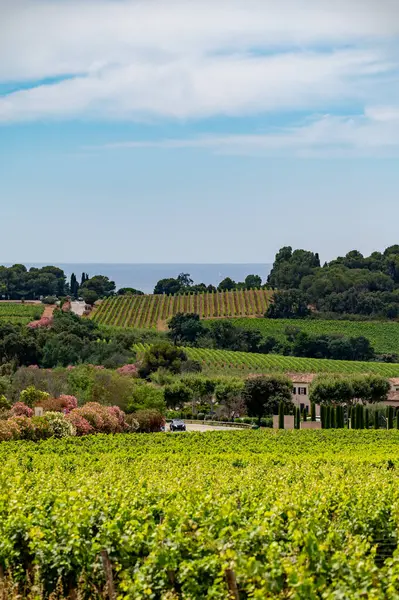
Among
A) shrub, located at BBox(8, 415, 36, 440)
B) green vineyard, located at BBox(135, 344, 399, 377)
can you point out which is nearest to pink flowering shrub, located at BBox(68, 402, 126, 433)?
shrub, located at BBox(8, 415, 36, 440)

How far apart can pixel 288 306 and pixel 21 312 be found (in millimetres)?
36238

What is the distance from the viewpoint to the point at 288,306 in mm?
131625

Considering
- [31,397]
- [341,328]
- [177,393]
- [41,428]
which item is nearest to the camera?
[41,428]

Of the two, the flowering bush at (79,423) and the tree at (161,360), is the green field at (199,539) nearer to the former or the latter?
the flowering bush at (79,423)

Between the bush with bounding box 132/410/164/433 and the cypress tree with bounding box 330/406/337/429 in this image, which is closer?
the bush with bounding box 132/410/164/433

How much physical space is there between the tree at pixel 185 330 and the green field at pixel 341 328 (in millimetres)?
7808

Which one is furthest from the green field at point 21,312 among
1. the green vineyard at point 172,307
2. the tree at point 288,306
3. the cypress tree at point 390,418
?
the cypress tree at point 390,418

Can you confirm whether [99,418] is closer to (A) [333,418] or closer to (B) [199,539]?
(A) [333,418]

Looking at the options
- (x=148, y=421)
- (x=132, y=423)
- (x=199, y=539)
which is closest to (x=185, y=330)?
(x=148, y=421)

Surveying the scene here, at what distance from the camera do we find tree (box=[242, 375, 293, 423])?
7088 centimetres

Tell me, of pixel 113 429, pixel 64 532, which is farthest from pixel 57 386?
pixel 64 532

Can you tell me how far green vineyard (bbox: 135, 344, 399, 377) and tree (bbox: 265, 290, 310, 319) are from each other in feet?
102

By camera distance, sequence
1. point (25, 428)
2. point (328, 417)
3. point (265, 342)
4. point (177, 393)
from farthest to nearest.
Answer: point (265, 342), point (177, 393), point (328, 417), point (25, 428)

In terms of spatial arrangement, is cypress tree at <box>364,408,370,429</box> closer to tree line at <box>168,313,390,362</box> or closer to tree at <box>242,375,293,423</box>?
tree at <box>242,375,293,423</box>
